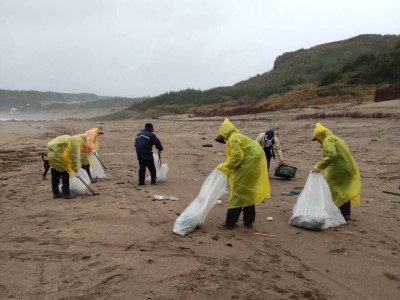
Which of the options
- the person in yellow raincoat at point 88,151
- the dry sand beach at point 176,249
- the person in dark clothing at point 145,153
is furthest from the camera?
the person in yellow raincoat at point 88,151

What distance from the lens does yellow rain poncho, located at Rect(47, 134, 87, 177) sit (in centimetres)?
826

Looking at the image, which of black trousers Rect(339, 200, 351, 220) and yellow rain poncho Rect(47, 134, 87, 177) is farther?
yellow rain poncho Rect(47, 134, 87, 177)

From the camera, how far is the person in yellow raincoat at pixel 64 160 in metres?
8.27

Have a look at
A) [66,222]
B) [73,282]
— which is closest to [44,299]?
[73,282]

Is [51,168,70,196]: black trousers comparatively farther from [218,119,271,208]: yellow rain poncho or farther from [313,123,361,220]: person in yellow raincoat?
[313,123,361,220]: person in yellow raincoat

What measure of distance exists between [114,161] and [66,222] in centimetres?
709

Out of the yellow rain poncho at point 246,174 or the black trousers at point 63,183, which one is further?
the black trousers at point 63,183

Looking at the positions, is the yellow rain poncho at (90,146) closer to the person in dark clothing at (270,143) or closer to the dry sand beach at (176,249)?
the dry sand beach at (176,249)

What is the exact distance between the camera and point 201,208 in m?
6.07

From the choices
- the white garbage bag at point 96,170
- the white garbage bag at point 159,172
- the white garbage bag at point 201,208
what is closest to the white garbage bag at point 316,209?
the white garbage bag at point 201,208

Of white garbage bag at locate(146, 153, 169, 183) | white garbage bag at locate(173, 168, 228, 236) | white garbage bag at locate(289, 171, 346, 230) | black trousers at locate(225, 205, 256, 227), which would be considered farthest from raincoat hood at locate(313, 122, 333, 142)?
white garbage bag at locate(146, 153, 169, 183)

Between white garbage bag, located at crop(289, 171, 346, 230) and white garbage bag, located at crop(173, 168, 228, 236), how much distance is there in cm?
120

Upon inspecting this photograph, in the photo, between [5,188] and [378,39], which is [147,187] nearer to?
[5,188]

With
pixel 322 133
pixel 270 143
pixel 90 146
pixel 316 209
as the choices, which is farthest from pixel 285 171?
pixel 90 146
